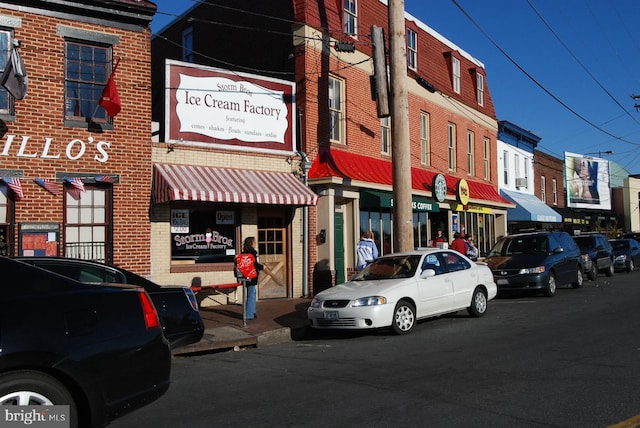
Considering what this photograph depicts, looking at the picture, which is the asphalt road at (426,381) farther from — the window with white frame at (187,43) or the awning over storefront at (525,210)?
the awning over storefront at (525,210)

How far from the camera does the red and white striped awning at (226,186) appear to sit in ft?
40.9

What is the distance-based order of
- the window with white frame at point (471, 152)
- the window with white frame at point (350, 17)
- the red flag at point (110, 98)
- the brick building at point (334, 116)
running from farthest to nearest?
the window with white frame at point (471, 152) → the window with white frame at point (350, 17) → the brick building at point (334, 116) → the red flag at point (110, 98)

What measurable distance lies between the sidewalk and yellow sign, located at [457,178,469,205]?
35.7 feet

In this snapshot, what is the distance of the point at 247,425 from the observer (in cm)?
527

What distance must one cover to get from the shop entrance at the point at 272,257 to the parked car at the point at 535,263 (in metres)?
5.52

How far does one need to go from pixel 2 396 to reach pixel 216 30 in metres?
16.7

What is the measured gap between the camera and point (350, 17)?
1814 centimetres

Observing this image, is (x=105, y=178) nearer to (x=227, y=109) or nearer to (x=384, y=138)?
(x=227, y=109)

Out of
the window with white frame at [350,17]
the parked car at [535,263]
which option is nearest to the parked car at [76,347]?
the parked car at [535,263]

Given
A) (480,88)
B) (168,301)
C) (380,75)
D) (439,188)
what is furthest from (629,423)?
(480,88)

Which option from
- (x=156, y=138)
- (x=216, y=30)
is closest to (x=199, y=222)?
(x=156, y=138)

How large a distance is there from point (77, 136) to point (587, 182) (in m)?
40.1

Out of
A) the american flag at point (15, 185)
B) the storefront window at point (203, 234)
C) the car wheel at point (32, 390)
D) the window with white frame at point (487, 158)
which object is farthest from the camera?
the window with white frame at point (487, 158)

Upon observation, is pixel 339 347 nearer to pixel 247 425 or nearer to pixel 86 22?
pixel 247 425
